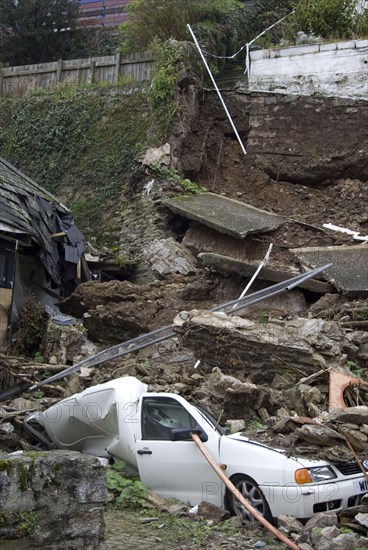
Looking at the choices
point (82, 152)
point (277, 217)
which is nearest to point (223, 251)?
point (277, 217)

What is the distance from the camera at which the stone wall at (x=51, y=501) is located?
5152mm

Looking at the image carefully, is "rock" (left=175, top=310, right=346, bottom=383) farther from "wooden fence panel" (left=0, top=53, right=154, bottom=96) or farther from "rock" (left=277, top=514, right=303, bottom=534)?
"wooden fence panel" (left=0, top=53, right=154, bottom=96)

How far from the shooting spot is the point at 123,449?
9.84m

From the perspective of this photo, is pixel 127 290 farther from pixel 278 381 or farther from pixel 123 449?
pixel 123 449

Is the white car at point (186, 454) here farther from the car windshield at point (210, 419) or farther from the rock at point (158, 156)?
the rock at point (158, 156)

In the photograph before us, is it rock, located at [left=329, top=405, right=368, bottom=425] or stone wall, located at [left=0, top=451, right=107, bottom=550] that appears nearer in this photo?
stone wall, located at [left=0, top=451, right=107, bottom=550]

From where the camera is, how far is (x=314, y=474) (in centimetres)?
823

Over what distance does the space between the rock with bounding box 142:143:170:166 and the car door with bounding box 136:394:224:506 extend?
1227 cm

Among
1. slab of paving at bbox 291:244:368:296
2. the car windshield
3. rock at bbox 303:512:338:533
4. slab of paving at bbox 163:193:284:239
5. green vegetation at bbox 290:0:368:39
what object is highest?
green vegetation at bbox 290:0:368:39

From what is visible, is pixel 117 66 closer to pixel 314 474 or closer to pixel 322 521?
pixel 314 474

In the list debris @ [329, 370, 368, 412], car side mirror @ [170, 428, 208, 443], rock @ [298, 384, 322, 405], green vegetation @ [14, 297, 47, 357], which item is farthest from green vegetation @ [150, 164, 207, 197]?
car side mirror @ [170, 428, 208, 443]

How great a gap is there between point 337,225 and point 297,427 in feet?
36.2

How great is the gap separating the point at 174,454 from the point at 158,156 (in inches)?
522

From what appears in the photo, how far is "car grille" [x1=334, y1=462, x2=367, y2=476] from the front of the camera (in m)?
8.45
